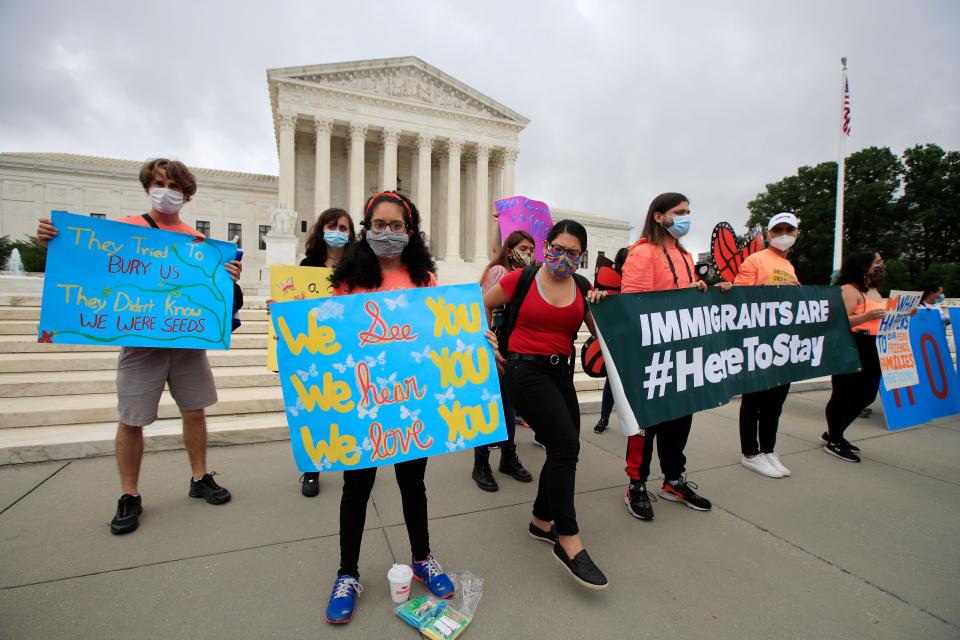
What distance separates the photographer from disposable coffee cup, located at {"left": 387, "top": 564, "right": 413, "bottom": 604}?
1.92 meters

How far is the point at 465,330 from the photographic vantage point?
207 cm

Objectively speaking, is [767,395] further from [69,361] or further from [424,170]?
[424,170]

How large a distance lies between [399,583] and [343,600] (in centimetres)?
25

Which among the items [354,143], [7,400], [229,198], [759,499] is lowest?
[759,499]

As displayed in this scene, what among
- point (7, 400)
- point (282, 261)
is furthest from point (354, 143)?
point (7, 400)

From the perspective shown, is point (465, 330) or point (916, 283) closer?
point (465, 330)

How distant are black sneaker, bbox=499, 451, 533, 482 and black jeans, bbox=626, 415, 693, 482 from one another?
880mm

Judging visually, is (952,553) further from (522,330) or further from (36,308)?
(36,308)

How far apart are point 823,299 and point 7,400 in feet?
26.1

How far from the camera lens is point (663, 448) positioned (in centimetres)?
311

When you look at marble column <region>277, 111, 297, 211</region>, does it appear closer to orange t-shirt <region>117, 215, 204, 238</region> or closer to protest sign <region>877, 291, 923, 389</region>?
orange t-shirt <region>117, 215, 204, 238</region>

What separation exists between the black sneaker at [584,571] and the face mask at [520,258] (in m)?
2.07

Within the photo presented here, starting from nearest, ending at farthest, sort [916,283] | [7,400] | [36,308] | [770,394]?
[770,394], [7,400], [36,308], [916,283]

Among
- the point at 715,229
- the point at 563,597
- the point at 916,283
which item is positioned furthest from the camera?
the point at 916,283
